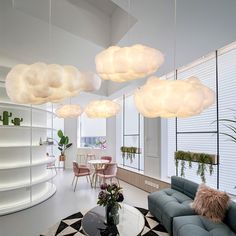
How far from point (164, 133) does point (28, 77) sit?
163 inches

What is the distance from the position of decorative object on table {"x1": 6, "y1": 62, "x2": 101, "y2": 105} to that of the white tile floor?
2.34 m

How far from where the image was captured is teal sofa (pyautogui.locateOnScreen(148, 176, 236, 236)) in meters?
2.66

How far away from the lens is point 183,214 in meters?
3.24

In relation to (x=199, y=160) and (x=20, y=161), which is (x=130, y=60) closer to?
(x=199, y=160)

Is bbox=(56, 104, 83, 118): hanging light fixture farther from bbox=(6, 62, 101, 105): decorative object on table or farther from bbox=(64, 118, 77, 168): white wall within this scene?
bbox=(64, 118, 77, 168): white wall

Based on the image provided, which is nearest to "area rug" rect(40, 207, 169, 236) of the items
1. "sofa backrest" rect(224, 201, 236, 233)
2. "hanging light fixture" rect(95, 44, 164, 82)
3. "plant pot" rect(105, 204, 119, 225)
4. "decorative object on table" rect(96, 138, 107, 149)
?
"plant pot" rect(105, 204, 119, 225)

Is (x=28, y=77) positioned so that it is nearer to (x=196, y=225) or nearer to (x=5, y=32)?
(x=5, y=32)

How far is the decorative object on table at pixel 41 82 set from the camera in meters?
2.39

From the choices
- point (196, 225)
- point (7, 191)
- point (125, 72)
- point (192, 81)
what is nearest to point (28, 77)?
point (125, 72)

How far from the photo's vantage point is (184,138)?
5.04m

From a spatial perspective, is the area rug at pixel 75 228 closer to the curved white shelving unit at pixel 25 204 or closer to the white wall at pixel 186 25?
the curved white shelving unit at pixel 25 204

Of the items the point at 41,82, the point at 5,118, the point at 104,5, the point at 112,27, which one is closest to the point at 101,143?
the point at 5,118

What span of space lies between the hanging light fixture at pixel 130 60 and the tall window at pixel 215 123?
2.18 metres

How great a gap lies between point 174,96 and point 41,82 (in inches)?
61.1
